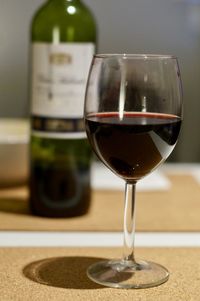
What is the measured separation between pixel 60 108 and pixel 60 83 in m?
0.04

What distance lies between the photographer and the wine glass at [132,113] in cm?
76

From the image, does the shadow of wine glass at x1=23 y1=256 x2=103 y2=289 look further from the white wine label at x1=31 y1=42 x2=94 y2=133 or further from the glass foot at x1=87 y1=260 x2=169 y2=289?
the white wine label at x1=31 y1=42 x2=94 y2=133

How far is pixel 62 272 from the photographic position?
796mm

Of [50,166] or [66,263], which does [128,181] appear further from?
[50,166]

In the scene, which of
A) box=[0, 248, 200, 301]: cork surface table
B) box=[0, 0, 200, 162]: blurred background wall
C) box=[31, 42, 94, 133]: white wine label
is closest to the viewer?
box=[0, 248, 200, 301]: cork surface table

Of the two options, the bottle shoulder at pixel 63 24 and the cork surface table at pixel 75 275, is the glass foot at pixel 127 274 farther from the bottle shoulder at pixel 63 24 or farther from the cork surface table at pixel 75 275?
the bottle shoulder at pixel 63 24

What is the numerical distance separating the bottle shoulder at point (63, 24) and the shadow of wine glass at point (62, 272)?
1.20ft

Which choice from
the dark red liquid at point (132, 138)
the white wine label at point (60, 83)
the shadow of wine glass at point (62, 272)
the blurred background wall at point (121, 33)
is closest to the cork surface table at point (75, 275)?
the shadow of wine glass at point (62, 272)

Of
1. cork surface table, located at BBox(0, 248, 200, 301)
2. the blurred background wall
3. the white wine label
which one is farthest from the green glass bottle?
the blurred background wall

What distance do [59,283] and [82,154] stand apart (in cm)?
37

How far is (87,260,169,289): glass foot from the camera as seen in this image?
760mm

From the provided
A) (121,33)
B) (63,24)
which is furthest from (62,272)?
(121,33)

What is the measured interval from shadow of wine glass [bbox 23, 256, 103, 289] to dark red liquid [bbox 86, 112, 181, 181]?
0.40 ft

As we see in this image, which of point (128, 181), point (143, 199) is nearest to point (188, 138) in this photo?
point (143, 199)
